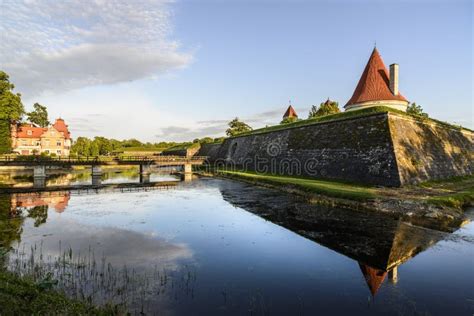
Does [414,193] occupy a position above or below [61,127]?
below

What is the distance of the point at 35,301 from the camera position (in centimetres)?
533

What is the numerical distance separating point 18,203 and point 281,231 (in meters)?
16.6

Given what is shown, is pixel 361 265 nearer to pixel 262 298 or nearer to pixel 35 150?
pixel 262 298

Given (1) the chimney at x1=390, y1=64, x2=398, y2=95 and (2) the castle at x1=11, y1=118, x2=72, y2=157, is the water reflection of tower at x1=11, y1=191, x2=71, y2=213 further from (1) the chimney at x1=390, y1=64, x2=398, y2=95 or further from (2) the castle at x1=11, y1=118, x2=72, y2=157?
(2) the castle at x1=11, y1=118, x2=72, y2=157

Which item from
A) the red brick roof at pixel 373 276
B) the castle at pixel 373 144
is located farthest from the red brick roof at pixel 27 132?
the red brick roof at pixel 373 276

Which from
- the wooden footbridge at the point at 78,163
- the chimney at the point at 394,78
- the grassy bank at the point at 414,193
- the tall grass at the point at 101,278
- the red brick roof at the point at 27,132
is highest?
the chimney at the point at 394,78

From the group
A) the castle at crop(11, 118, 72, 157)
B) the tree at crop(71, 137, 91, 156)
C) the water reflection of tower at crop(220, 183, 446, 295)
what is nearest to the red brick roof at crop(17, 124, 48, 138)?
the castle at crop(11, 118, 72, 157)

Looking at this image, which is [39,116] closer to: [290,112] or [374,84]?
[290,112]

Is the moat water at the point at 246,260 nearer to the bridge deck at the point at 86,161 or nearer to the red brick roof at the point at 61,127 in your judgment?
the bridge deck at the point at 86,161

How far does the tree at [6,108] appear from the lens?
4144 centimetres

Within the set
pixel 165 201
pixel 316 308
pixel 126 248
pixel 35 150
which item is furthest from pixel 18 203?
pixel 35 150

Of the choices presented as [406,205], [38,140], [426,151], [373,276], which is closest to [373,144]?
[426,151]

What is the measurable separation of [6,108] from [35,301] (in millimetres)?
48199

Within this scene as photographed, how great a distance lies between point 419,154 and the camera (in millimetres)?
20578
